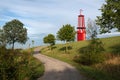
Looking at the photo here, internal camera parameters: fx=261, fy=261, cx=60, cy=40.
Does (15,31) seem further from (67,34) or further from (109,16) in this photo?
(109,16)

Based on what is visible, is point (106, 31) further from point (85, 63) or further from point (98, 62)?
point (85, 63)

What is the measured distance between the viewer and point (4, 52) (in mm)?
13195

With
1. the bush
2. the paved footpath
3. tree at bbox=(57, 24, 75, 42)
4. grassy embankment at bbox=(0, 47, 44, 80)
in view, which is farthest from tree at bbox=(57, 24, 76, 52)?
grassy embankment at bbox=(0, 47, 44, 80)

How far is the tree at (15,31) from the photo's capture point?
318 ft

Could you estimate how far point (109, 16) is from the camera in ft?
87.4

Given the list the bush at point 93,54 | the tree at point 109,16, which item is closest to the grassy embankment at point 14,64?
the tree at point 109,16

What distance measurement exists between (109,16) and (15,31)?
7456 centimetres

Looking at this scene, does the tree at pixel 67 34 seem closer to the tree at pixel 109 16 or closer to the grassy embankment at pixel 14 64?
the tree at pixel 109 16

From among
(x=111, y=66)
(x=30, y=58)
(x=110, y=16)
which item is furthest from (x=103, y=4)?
(x=30, y=58)

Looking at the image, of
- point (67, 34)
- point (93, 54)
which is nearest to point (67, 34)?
point (67, 34)

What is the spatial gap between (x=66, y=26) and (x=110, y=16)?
3771 cm

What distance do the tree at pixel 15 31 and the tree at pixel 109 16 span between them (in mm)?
71664

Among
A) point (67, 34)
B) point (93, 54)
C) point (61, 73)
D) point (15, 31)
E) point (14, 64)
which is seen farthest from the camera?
point (15, 31)

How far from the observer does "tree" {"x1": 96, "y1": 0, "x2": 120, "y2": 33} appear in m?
25.4
